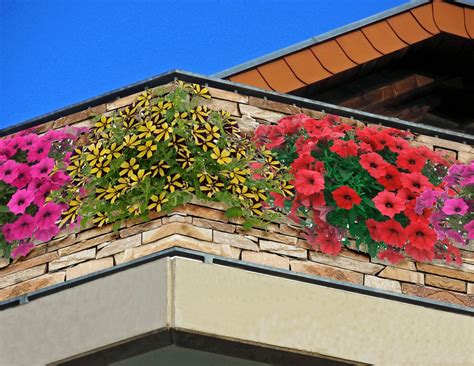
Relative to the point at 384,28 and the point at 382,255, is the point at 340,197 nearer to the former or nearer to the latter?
the point at 382,255

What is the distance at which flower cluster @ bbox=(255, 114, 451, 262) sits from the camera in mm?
6547

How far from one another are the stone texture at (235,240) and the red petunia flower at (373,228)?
29.2 inches

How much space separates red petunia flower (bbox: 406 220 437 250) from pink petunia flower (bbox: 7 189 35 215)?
2.30 meters

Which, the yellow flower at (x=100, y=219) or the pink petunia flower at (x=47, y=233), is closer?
the yellow flower at (x=100, y=219)

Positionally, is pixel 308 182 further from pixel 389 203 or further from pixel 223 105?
pixel 223 105

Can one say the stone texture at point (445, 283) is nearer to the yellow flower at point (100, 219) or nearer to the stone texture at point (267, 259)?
the stone texture at point (267, 259)

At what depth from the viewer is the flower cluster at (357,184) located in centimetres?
655

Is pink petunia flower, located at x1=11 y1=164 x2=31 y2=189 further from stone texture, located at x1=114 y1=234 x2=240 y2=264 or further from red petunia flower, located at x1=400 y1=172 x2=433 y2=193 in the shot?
red petunia flower, located at x1=400 y1=172 x2=433 y2=193

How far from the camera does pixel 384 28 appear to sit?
28.4 feet

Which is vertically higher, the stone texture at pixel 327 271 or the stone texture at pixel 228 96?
the stone texture at pixel 228 96

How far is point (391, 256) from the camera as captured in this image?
6.52 meters

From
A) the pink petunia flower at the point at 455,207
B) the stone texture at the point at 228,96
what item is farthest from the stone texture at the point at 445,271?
the stone texture at the point at 228,96

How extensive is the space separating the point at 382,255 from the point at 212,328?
1.30m

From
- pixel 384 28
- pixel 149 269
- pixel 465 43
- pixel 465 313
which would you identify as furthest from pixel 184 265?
pixel 465 43
